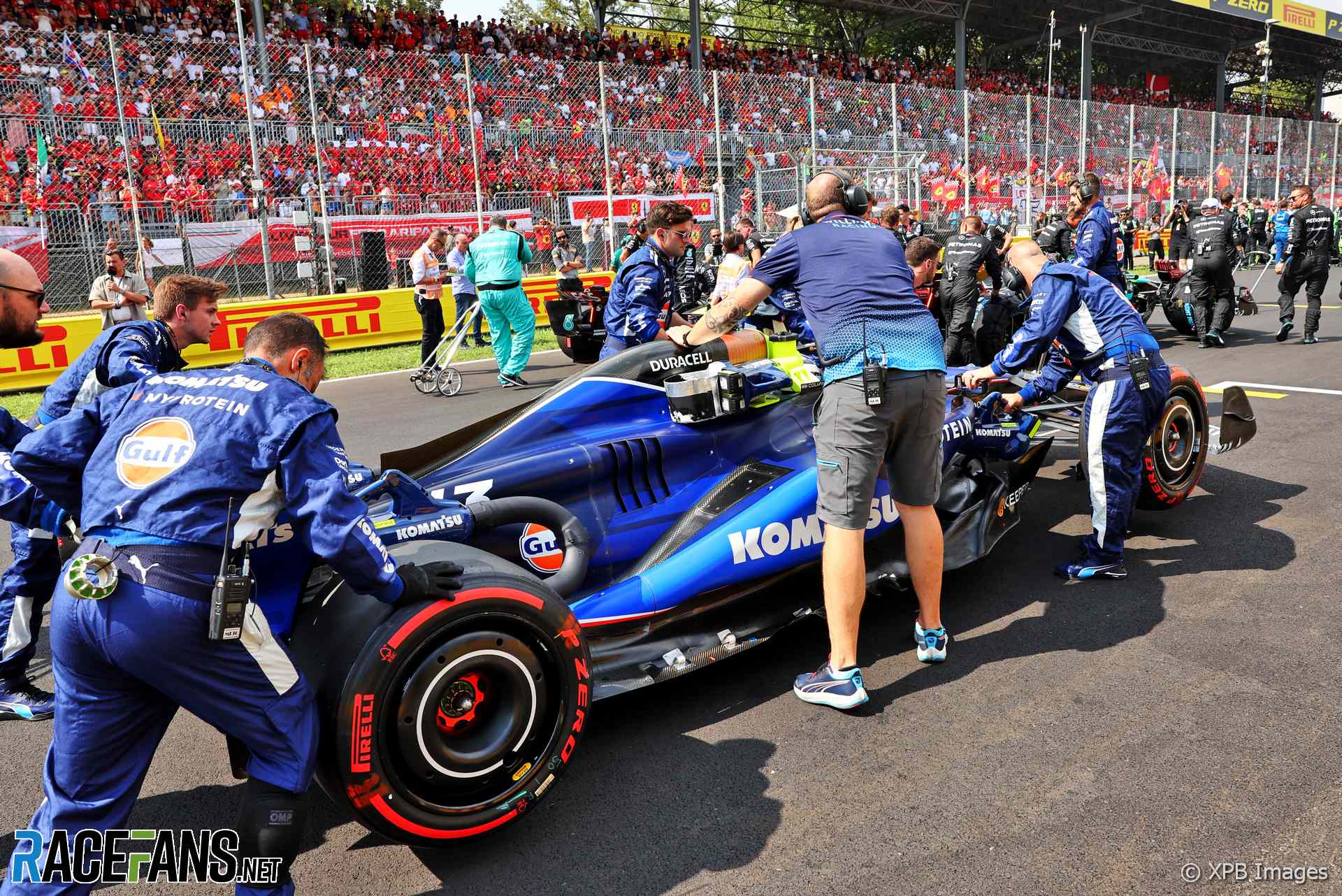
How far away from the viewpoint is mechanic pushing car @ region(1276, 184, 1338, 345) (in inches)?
452

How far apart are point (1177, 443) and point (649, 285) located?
316 centimetres

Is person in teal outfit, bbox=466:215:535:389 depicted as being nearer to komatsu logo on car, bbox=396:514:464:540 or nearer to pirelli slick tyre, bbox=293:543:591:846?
komatsu logo on car, bbox=396:514:464:540

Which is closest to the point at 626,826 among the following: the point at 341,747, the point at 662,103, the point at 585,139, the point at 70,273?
the point at 341,747

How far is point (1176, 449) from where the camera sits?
5305 mm

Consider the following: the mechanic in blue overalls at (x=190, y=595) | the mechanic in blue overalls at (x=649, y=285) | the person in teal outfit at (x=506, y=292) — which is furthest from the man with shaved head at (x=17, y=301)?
the person in teal outfit at (x=506, y=292)

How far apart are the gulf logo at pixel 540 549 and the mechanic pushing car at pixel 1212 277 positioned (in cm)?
1027

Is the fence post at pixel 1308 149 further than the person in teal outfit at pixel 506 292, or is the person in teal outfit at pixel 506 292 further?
the fence post at pixel 1308 149

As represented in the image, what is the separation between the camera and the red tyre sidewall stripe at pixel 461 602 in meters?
2.54

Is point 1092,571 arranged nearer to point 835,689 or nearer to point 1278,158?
point 835,689

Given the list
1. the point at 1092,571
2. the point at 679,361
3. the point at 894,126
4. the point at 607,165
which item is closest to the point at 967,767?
the point at 1092,571

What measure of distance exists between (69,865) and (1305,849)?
299 centimetres

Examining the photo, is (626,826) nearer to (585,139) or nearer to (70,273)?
(70,273)

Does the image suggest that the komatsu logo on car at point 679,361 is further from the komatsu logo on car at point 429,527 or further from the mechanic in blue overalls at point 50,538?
the mechanic in blue overalls at point 50,538

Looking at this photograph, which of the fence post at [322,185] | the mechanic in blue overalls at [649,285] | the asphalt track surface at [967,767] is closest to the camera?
the asphalt track surface at [967,767]
